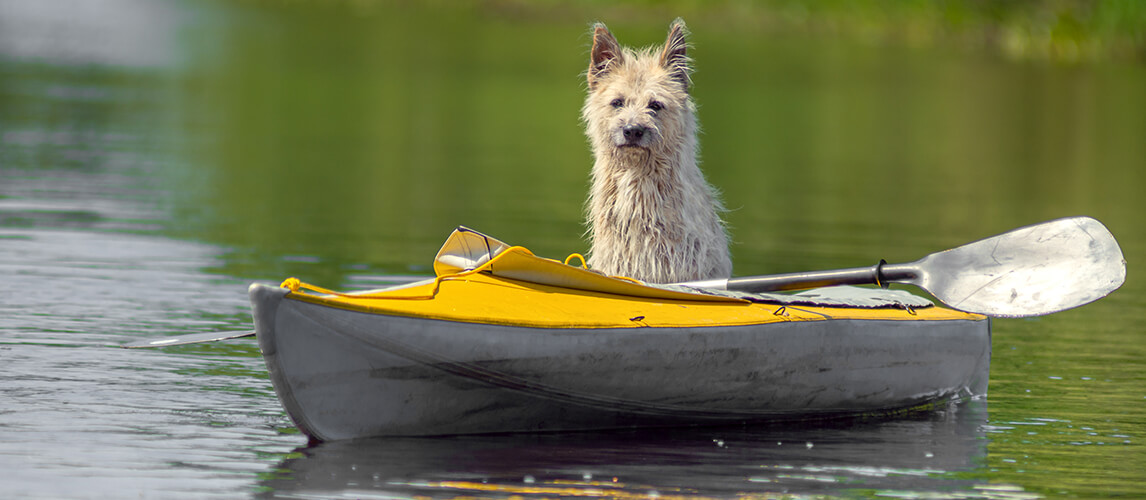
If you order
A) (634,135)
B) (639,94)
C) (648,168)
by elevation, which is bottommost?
(648,168)

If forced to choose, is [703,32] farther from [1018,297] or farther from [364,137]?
[1018,297]

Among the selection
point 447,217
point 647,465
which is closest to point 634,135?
point 647,465

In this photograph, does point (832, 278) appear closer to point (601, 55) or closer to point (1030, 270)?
point (1030, 270)

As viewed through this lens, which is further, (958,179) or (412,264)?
(958,179)

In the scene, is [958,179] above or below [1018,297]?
above

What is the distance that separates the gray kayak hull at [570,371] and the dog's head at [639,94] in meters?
1.31

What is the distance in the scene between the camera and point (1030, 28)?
52500 mm

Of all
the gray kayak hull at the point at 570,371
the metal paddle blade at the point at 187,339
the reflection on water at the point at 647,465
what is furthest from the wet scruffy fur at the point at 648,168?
the metal paddle blade at the point at 187,339

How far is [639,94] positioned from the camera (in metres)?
8.62

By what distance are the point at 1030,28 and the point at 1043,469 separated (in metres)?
47.4

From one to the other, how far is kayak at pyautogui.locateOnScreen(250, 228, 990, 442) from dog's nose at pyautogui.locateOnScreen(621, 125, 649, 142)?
3.12 ft

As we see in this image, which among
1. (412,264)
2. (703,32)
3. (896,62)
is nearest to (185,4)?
(703,32)

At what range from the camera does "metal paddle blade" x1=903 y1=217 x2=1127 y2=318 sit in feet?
27.8

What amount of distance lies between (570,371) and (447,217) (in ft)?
31.7
